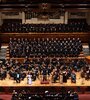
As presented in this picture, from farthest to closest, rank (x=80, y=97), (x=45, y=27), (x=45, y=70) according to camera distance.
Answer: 1. (x=45, y=27)
2. (x=45, y=70)
3. (x=80, y=97)

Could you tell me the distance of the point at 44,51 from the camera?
17391mm

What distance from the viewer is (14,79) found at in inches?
558

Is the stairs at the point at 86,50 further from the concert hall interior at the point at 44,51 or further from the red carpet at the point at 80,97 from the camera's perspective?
the red carpet at the point at 80,97

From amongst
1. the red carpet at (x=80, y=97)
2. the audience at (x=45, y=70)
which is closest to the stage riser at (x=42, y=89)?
the audience at (x=45, y=70)

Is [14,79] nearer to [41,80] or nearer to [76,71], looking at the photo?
[41,80]

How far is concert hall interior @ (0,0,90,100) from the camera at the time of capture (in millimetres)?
13539

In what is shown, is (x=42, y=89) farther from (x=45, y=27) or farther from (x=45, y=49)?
(x=45, y=27)

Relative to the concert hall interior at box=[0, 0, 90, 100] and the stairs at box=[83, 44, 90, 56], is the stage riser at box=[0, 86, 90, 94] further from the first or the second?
the stairs at box=[83, 44, 90, 56]

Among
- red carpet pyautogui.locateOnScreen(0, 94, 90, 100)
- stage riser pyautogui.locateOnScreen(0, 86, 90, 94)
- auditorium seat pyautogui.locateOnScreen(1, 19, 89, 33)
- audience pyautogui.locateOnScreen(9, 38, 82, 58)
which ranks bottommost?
stage riser pyautogui.locateOnScreen(0, 86, 90, 94)

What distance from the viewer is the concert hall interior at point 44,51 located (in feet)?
44.4

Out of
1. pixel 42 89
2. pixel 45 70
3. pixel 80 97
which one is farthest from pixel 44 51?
pixel 80 97

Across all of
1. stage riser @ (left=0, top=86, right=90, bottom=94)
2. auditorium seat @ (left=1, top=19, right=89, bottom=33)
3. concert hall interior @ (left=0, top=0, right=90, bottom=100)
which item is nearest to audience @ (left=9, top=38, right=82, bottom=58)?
concert hall interior @ (left=0, top=0, right=90, bottom=100)

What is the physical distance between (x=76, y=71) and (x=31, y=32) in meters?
5.44

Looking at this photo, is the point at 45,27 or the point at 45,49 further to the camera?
the point at 45,27
